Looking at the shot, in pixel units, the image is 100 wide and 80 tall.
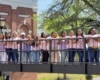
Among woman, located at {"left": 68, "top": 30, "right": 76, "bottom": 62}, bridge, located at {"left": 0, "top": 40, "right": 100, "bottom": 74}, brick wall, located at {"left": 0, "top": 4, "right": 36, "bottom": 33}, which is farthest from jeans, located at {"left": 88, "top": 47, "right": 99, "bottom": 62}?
brick wall, located at {"left": 0, "top": 4, "right": 36, "bottom": 33}

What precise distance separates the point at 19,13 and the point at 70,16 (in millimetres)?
13378

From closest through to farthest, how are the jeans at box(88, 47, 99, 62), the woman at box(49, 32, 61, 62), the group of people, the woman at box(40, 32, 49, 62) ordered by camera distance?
1. the jeans at box(88, 47, 99, 62)
2. the group of people
3. the woman at box(49, 32, 61, 62)
4. the woman at box(40, 32, 49, 62)

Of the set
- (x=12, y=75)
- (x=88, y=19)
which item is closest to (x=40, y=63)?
(x=12, y=75)

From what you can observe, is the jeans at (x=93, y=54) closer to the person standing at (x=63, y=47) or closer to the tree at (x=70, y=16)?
the person standing at (x=63, y=47)

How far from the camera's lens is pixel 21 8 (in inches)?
1606

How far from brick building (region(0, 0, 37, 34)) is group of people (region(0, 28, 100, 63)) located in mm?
22299

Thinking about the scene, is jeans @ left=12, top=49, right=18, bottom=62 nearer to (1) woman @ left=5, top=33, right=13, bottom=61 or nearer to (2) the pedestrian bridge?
(1) woman @ left=5, top=33, right=13, bottom=61

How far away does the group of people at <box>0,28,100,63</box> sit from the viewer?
14.5 m

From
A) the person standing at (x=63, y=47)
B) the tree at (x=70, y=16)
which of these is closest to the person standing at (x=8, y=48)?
the person standing at (x=63, y=47)

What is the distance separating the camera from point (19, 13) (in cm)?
4075

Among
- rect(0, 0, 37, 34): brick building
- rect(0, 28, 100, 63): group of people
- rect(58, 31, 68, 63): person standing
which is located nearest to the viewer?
rect(0, 28, 100, 63): group of people

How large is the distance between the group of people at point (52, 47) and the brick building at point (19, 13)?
878 inches

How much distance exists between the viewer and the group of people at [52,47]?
14531 mm

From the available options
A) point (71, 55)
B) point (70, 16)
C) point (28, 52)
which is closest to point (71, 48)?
A: point (71, 55)
